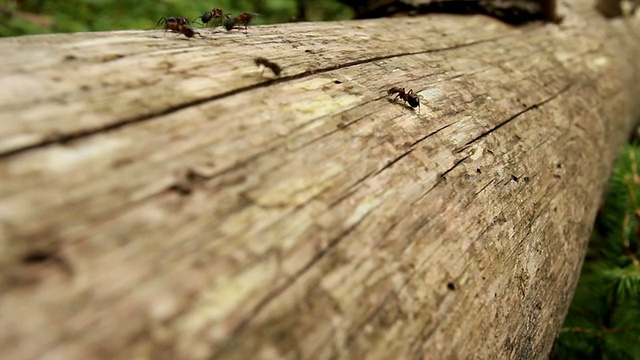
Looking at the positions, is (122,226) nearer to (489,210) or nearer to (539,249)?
(489,210)

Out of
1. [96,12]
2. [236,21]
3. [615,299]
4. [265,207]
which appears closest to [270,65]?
[236,21]

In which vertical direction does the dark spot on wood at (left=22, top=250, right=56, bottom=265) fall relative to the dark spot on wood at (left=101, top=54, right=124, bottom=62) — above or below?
below

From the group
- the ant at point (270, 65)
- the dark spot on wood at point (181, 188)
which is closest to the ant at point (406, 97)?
the ant at point (270, 65)

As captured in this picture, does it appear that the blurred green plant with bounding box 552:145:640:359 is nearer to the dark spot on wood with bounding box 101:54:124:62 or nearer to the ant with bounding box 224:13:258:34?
the ant with bounding box 224:13:258:34

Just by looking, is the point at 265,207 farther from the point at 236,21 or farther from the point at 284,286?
the point at 236,21

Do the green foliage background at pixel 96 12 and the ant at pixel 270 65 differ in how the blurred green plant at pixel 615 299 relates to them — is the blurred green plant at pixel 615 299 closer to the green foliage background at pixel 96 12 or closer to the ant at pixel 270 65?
the ant at pixel 270 65

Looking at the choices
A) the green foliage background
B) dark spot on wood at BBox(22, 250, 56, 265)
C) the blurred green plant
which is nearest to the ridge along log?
dark spot on wood at BBox(22, 250, 56, 265)
